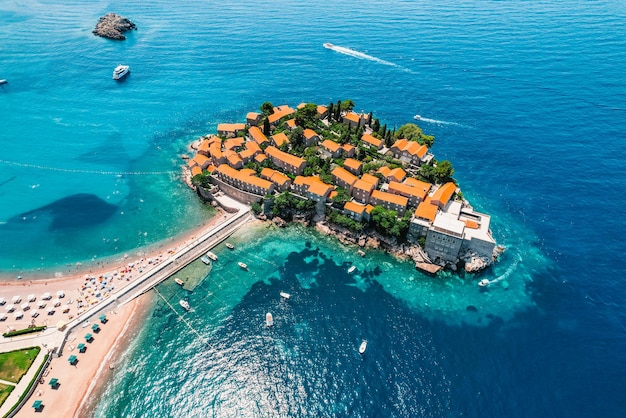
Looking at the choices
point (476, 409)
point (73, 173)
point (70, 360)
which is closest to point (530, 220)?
point (476, 409)

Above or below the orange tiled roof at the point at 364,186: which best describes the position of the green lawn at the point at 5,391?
below

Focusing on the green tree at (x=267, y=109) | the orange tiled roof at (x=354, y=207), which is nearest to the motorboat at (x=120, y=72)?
the green tree at (x=267, y=109)

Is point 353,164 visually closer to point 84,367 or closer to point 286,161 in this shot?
point 286,161

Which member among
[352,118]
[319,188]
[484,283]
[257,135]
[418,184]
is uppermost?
[352,118]

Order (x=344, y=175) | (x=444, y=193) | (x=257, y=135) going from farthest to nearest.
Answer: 1. (x=257, y=135)
2. (x=344, y=175)
3. (x=444, y=193)

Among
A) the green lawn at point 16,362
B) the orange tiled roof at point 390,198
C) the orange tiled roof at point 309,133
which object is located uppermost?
the orange tiled roof at point 309,133

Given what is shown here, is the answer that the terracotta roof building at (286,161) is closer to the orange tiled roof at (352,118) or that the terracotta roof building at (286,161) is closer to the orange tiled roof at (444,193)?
the orange tiled roof at (352,118)

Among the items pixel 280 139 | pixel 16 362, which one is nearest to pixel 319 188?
pixel 280 139
